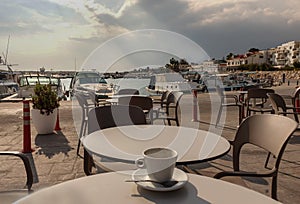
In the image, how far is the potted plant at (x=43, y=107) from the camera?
5.05 m

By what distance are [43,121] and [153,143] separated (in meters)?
3.89

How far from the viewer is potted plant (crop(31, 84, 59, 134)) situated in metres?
5.05

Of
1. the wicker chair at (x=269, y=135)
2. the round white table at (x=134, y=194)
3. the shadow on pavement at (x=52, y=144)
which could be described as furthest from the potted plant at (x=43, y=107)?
the round white table at (x=134, y=194)

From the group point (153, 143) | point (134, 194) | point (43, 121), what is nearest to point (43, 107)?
point (43, 121)

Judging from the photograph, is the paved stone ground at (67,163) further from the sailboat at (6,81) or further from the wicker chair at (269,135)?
the sailboat at (6,81)

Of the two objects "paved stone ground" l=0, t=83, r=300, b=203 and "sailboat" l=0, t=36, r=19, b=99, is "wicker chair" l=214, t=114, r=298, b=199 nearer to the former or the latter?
"paved stone ground" l=0, t=83, r=300, b=203

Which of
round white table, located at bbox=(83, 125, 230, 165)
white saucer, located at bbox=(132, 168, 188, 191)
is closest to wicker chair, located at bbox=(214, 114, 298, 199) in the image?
round white table, located at bbox=(83, 125, 230, 165)

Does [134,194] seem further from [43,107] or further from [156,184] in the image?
[43,107]

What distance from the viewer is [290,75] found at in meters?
37.6

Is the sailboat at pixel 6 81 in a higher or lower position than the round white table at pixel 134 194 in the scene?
higher

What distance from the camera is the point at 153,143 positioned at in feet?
5.96

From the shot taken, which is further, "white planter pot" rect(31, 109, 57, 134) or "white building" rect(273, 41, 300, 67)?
"white building" rect(273, 41, 300, 67)

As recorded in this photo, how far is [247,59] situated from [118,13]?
67.3m

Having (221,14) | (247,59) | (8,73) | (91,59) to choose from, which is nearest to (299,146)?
(91,59)
